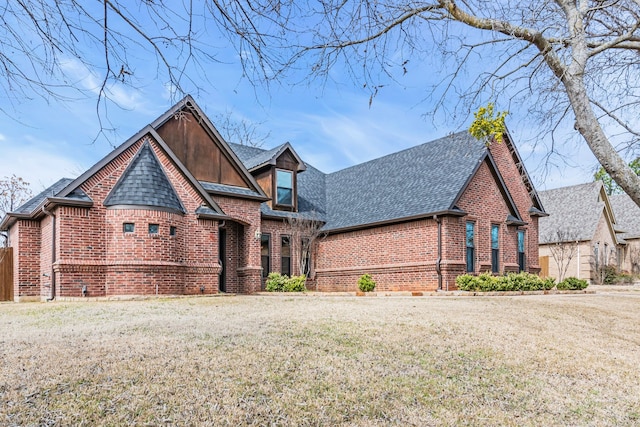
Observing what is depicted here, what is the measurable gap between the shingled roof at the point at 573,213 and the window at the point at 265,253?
18.7 metres

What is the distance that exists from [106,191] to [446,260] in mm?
11976

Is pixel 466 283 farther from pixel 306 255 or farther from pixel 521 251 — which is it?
pixel 306 255

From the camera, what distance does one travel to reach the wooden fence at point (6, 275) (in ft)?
57.7

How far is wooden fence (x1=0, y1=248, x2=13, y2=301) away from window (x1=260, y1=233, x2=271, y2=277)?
9236 millimetres

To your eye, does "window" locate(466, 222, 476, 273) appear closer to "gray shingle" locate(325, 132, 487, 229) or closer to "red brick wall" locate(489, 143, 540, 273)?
"gray shingle" locate(325, 132, 487, 229)

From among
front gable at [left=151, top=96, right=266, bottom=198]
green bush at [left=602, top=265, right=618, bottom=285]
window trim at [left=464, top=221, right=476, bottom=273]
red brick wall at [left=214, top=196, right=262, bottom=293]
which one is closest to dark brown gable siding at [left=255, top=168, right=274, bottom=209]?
front gable at [left=151, top=96, right=266, bottom=198]

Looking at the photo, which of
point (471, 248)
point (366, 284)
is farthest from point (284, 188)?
point (471, 248)

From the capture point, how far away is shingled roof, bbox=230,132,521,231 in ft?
63.8

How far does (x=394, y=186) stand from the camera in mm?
22188

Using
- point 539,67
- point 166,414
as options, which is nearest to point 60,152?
point 166,414

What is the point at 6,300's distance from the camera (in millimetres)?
17641

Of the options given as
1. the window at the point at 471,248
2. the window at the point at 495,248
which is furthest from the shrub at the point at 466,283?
the window at the point at 495,248

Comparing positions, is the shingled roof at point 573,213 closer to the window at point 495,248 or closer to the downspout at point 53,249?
the window at point 495,248

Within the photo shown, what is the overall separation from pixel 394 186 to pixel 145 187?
36.8ft
